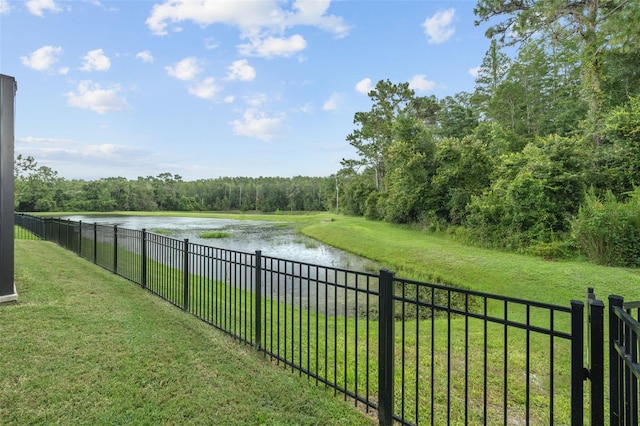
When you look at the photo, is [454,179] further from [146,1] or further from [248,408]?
[248,408]

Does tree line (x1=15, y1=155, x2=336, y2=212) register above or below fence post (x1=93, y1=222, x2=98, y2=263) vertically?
above

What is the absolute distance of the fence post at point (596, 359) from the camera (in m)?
1.47

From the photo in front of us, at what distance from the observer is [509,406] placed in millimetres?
2891

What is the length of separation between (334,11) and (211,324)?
11507 millimetres

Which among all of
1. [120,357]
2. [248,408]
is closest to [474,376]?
[248,408]

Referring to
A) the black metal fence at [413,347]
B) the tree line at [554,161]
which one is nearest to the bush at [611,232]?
the tree line at [554,161]

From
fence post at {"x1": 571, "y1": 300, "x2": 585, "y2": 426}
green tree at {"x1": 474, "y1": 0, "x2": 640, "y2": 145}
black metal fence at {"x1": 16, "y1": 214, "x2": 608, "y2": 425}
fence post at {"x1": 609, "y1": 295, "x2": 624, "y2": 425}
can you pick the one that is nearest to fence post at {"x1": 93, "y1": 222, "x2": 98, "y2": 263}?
black metal fence at {"x1": 16, "y1": 214, "x2": 608, "y2": 425}

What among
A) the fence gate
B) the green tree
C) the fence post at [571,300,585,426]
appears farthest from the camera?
the green tree

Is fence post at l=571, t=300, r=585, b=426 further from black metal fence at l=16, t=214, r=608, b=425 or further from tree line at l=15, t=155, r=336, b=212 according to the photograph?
tree line at l=15, t=155, r=336, b=212

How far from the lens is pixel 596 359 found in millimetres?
1489

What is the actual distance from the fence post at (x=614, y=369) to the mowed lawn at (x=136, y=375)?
60.2 inches

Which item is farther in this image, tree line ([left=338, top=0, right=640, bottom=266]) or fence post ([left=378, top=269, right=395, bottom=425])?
tree line ([left=338, top=0, right=640, bottom=266])

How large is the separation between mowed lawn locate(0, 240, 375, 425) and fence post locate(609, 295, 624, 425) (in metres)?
1.53

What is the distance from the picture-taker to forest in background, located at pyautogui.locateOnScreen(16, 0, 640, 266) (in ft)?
33.0
